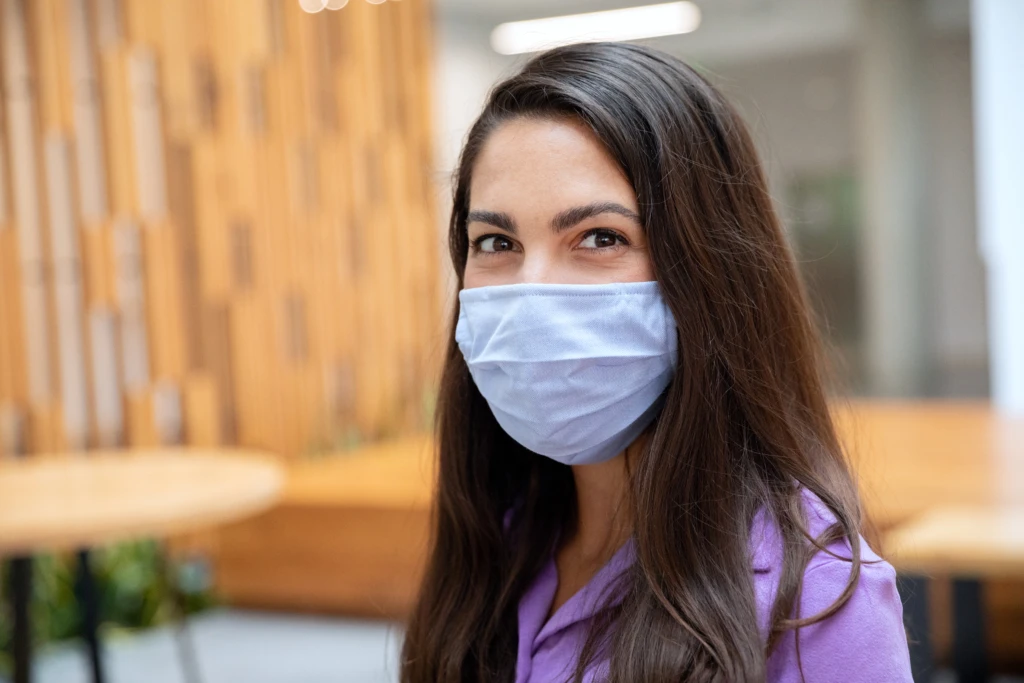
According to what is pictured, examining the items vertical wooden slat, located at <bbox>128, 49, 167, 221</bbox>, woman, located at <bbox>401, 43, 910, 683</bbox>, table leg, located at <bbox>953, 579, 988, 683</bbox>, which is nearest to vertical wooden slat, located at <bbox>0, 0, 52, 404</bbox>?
vertical wooden slat, located at <bbox>128, 49, 167, 221</bbox>

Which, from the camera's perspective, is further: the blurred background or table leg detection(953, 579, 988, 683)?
the blurred background

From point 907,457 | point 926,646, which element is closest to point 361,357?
point 907,457

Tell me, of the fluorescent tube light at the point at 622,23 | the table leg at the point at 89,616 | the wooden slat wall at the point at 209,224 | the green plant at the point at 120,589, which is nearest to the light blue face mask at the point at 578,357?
the table leg at the point at 89,616

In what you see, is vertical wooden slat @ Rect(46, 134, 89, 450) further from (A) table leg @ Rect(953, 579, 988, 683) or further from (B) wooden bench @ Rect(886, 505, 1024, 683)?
(A) table leg @ Rect(953, 579, 988, 683)

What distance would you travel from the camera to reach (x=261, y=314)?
15.5 feet

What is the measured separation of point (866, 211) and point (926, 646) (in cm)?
534

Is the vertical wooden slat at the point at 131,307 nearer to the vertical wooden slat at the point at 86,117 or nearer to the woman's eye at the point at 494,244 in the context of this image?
the vertical wooden slat at the point at 86,117

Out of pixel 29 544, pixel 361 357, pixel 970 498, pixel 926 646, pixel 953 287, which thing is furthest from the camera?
pixel 953 287

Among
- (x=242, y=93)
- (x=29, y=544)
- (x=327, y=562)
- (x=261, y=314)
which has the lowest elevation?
(x=327, y=562)

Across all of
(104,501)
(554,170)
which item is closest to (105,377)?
(104,501)

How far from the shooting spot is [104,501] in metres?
2.15

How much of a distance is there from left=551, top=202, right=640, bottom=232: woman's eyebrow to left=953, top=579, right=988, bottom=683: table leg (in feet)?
6.75

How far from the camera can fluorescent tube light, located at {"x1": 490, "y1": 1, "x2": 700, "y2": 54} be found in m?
7.68

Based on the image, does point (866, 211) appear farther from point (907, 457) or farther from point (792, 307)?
point (792, 307)
